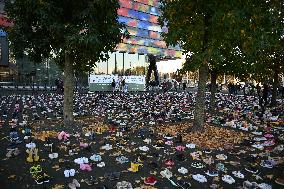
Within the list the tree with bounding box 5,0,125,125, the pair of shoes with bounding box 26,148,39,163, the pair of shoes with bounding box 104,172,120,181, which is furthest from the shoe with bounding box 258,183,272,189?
the tree with bounding box 5,0,125,125

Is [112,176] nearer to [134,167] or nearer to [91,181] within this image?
[91,181]

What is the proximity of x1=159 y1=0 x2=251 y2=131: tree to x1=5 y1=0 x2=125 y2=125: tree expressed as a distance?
262 cm

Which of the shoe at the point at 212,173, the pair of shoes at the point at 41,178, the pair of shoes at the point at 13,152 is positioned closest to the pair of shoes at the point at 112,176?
the pair of shoes at the point at 41,178

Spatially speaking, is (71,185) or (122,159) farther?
(122,159)

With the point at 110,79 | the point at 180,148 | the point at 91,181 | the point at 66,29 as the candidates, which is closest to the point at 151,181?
the point at 91,181

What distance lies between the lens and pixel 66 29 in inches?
509

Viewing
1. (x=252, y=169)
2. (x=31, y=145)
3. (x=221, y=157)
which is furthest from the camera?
(x=31, y=145)

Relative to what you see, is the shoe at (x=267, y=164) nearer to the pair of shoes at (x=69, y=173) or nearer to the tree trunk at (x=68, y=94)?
the pair of shoes at (x=69, y=173)

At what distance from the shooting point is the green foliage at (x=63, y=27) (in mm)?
12414

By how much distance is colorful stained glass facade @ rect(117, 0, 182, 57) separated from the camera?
225 ft

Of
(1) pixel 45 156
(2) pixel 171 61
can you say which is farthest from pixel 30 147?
(2) pixel 171 61

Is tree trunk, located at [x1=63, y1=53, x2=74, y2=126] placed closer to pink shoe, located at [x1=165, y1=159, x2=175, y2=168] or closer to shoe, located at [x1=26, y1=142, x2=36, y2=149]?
shoe, located at [x1=26, y1=142, x2=36, y2=149]

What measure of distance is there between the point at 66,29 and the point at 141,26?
62228mm

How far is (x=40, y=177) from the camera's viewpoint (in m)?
7.80
